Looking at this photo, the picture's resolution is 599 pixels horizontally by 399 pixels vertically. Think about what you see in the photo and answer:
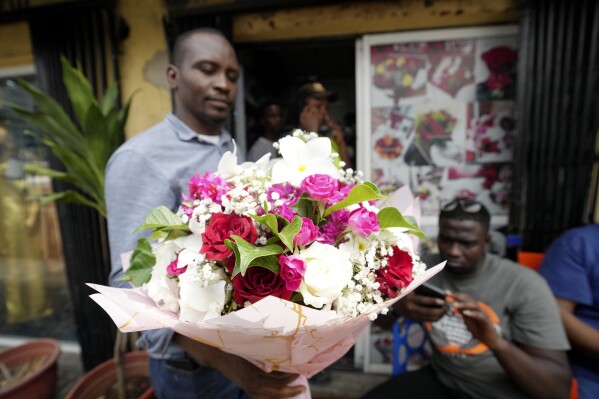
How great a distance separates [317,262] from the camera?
0.76 metres

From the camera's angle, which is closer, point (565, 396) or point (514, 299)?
point (565, 396)

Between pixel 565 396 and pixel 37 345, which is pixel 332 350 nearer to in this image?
pixel 565 396

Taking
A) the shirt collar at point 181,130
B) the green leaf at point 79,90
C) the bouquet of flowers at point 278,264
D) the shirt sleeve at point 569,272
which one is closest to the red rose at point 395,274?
the bouquet of flowers at point 278,264

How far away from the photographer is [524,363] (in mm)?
1538

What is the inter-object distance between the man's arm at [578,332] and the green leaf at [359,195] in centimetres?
177

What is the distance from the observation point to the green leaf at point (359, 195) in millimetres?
805

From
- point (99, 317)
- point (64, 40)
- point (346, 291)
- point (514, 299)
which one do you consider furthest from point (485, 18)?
point (99, 317)

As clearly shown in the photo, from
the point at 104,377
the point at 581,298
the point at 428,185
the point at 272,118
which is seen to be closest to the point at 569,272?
the point at 581,298

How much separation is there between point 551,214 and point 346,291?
2308mm

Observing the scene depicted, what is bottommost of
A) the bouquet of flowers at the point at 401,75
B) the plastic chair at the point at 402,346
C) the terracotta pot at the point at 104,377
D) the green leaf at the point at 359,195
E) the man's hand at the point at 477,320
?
the terracotta pot at the point at 104,377

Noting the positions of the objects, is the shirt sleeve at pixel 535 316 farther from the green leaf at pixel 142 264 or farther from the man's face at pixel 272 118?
the man's face at pixel 272 118

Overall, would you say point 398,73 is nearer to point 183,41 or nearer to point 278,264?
point 183,41

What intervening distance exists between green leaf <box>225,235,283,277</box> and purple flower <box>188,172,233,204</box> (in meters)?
0.16

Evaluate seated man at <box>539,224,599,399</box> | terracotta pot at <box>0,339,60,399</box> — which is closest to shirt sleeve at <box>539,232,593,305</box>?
seated man at <box>539,224,599,399</box>
